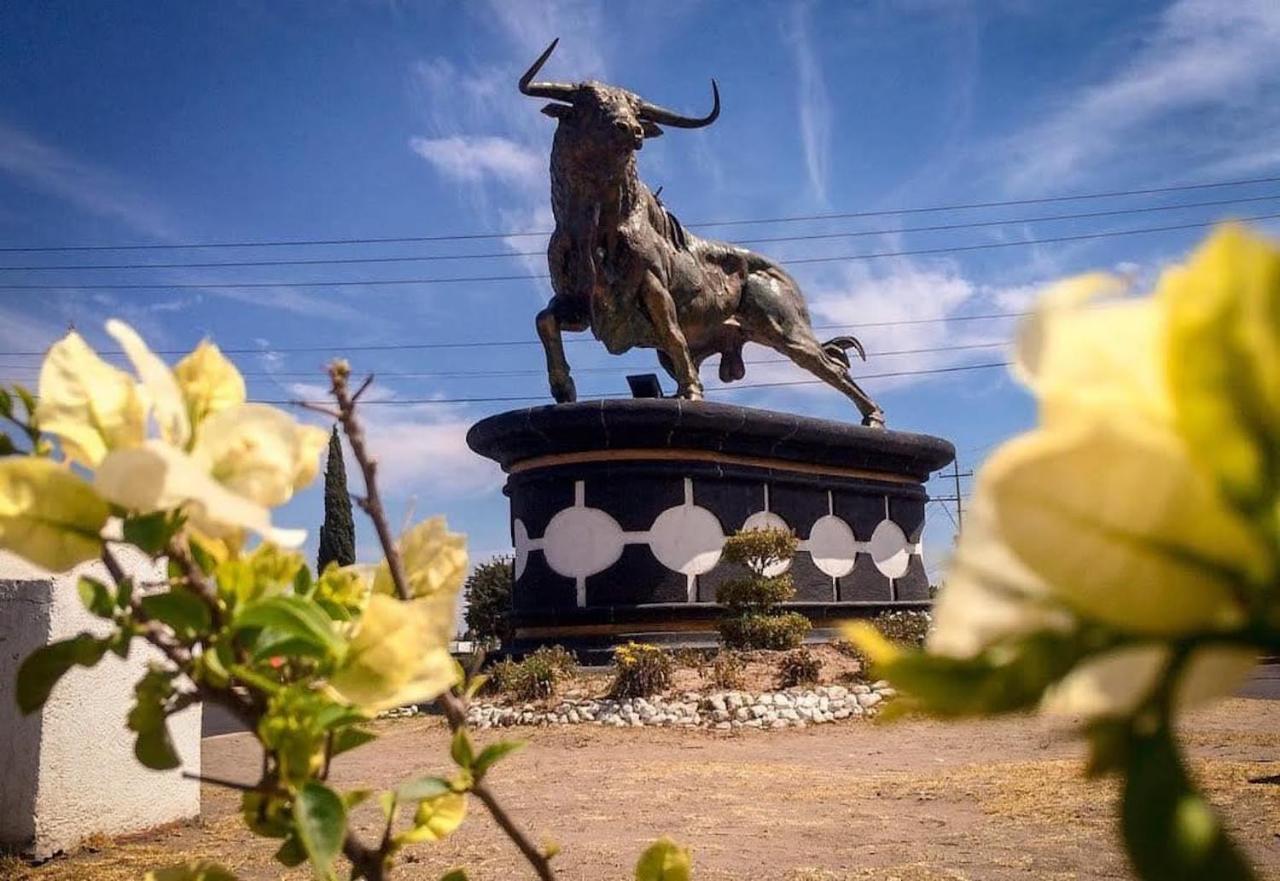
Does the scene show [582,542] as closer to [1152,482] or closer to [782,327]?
[782,327]

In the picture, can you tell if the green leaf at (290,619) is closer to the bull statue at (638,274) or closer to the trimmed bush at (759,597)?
the trimmed bush at (759,597)

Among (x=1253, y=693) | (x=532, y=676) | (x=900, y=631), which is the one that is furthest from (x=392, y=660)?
(x=1253, y=693)

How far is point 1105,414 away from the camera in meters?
0.27

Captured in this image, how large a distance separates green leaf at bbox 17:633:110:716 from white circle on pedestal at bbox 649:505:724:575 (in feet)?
34.4

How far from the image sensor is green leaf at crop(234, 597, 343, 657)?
54cm

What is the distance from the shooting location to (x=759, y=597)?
10.3 meters

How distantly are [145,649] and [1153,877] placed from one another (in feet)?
16.4

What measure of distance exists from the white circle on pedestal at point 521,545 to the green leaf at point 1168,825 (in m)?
11.4

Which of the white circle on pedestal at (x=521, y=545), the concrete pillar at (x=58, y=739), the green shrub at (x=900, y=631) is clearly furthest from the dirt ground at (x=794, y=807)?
the white circle on pedestal at (x=521, y=545)

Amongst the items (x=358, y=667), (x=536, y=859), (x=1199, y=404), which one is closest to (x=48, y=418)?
(x=358, y=667)

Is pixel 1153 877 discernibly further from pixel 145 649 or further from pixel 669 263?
pixel 669 263

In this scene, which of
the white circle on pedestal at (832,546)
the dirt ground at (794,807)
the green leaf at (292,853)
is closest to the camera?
the green leaf at (292,853)

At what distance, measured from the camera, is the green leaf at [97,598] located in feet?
2.02

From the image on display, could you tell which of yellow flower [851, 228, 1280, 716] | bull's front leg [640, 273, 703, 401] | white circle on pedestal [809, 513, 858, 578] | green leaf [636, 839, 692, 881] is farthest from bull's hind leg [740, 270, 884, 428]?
yellow flower [851, 228, 1280, 716]
